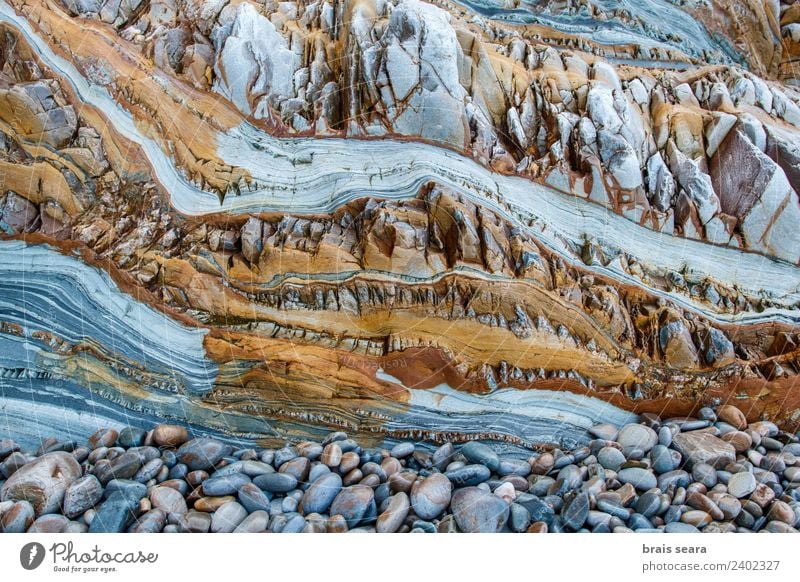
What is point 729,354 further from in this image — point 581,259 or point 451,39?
point 451,39

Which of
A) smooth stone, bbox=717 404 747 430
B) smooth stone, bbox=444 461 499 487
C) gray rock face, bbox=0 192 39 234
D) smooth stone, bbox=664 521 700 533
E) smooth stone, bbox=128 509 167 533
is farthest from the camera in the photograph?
gray rock face, bbox=0 192 39 234

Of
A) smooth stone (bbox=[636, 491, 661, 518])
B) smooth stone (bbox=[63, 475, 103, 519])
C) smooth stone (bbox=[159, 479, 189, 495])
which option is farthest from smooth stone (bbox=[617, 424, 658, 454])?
smooth stone (bbox=[63, 475, 103, 519])

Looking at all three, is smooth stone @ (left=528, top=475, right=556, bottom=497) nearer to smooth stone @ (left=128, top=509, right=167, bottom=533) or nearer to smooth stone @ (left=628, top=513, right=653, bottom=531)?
smooth stone @ (left=628, top=513, right=653, bottom=531)

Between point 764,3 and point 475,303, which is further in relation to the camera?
point 764,3

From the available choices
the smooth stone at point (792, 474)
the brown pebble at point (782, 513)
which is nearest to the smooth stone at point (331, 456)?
the brown pebble at point (782, 513)

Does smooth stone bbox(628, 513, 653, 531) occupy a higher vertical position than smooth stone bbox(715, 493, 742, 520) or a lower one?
higher

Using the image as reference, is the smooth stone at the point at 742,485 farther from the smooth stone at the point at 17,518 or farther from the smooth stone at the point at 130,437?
the smooth stone at the point at 17,518

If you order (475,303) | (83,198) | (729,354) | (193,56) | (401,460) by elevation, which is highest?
(193,56)

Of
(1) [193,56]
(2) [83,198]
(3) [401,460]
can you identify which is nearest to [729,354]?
(3) [401,460]
